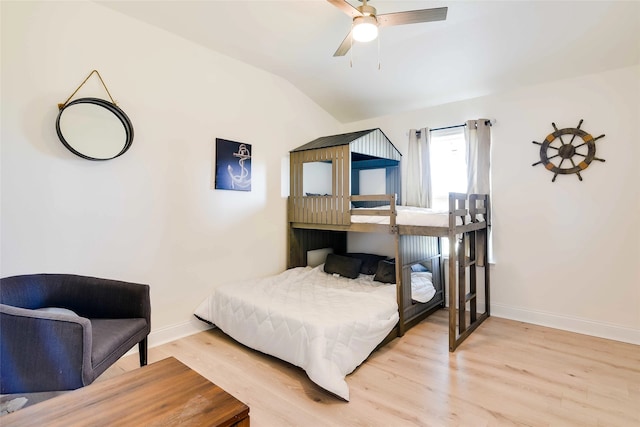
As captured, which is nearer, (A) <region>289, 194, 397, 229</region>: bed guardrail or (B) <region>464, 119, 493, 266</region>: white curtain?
(A) <region>289, 194, 397, 229</region>: bed guardrail

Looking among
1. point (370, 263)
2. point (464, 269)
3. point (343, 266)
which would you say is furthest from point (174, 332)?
point (464, 269)

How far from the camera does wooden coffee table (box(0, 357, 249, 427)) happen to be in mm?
1161

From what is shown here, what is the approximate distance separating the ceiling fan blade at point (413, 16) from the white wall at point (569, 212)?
1.89 m

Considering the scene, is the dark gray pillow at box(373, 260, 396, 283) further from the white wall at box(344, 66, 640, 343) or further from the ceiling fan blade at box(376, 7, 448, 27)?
the ceiling fan blade at box(376, 7, 448, 27)

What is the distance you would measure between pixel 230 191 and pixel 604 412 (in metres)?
3.27

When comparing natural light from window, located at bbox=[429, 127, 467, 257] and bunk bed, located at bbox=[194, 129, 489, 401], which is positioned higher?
natural light from window, located at bbox=[429, 127, 467, 257]

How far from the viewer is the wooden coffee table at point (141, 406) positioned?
1.16 meters

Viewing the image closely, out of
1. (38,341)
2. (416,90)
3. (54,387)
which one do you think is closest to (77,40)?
(38,341)

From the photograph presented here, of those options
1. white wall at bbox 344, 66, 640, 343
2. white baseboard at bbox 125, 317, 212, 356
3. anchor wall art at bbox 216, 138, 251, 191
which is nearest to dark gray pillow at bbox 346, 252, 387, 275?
white wall at bbox 344, 66, 640, 343

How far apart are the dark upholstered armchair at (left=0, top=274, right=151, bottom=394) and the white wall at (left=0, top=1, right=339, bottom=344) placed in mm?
233

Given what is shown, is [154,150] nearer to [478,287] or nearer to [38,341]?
[38,341]

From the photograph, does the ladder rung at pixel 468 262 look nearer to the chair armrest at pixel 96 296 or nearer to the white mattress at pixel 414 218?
the white mattress at pixel 414 218

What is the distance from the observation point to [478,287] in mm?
3521

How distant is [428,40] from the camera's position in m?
2.79
